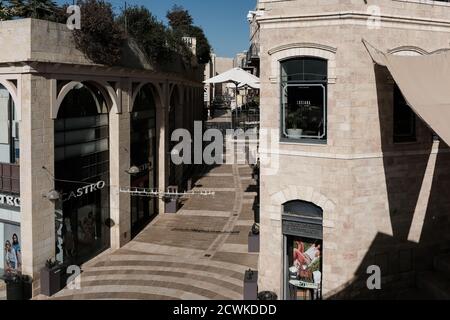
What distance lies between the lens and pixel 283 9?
43.8ft

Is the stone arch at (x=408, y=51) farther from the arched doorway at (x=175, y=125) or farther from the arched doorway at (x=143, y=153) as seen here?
the arched doorway at (x=175, y=125)

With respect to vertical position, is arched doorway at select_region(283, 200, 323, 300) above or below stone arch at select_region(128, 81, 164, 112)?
below

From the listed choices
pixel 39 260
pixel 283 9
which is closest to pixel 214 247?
pixel 39 260

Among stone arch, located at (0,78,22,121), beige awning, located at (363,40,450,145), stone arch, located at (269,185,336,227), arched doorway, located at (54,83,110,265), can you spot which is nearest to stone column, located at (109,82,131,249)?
arched doorway, located at (54,83,110,265)

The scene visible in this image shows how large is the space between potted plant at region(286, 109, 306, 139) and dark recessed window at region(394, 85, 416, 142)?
2.65m

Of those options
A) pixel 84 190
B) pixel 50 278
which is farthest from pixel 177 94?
pixel 50 278

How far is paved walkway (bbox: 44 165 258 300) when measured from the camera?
53.1 ft

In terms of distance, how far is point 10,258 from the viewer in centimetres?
1661

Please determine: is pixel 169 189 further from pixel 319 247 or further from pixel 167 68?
pixel 319 247

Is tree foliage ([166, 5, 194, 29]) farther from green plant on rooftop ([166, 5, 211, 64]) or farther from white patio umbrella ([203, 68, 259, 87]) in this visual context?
white patio umbrella ([203, 68, 259, 87])

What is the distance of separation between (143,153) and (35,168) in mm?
8748

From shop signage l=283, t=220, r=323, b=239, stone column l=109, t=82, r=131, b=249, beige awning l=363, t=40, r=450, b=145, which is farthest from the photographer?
stone column l=109, t=82, r=131, b=249

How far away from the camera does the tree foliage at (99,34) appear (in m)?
17.2

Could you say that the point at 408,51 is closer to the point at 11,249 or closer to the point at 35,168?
the point at 35,168
